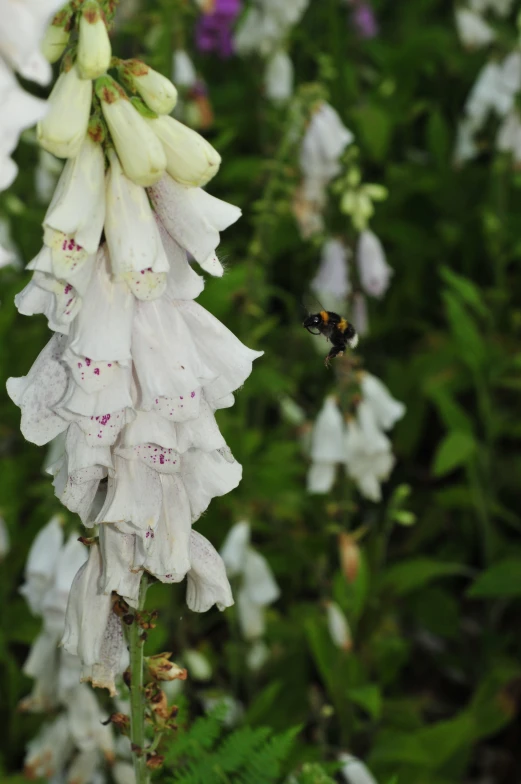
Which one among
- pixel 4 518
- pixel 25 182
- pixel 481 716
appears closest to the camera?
pixel 4 518

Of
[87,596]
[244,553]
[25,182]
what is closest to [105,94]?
[87,596]

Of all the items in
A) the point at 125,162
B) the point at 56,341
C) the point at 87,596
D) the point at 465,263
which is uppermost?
the point at 125,162

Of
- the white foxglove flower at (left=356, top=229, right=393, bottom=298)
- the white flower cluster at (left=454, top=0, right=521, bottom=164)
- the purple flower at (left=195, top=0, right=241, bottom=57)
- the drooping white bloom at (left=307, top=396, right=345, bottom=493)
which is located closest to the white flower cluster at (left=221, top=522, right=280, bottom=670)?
the drooping white bloom at (left=307, top=396, right=345, bottom=493)

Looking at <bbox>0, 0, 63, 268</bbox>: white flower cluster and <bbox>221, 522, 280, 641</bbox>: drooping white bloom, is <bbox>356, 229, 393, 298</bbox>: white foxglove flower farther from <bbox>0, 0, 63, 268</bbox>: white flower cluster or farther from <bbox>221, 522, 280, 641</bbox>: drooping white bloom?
<bbox>0, 0, 63, 268</bbox>: white flower cluster

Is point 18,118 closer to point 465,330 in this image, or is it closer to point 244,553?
point 244,553

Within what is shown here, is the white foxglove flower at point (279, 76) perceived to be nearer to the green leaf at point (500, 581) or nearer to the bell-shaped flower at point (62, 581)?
the green leaf at point (500, 581)

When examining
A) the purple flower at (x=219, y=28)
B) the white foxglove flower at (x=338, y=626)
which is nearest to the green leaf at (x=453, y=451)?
the white foxglove flower at (x=338, y=626)
